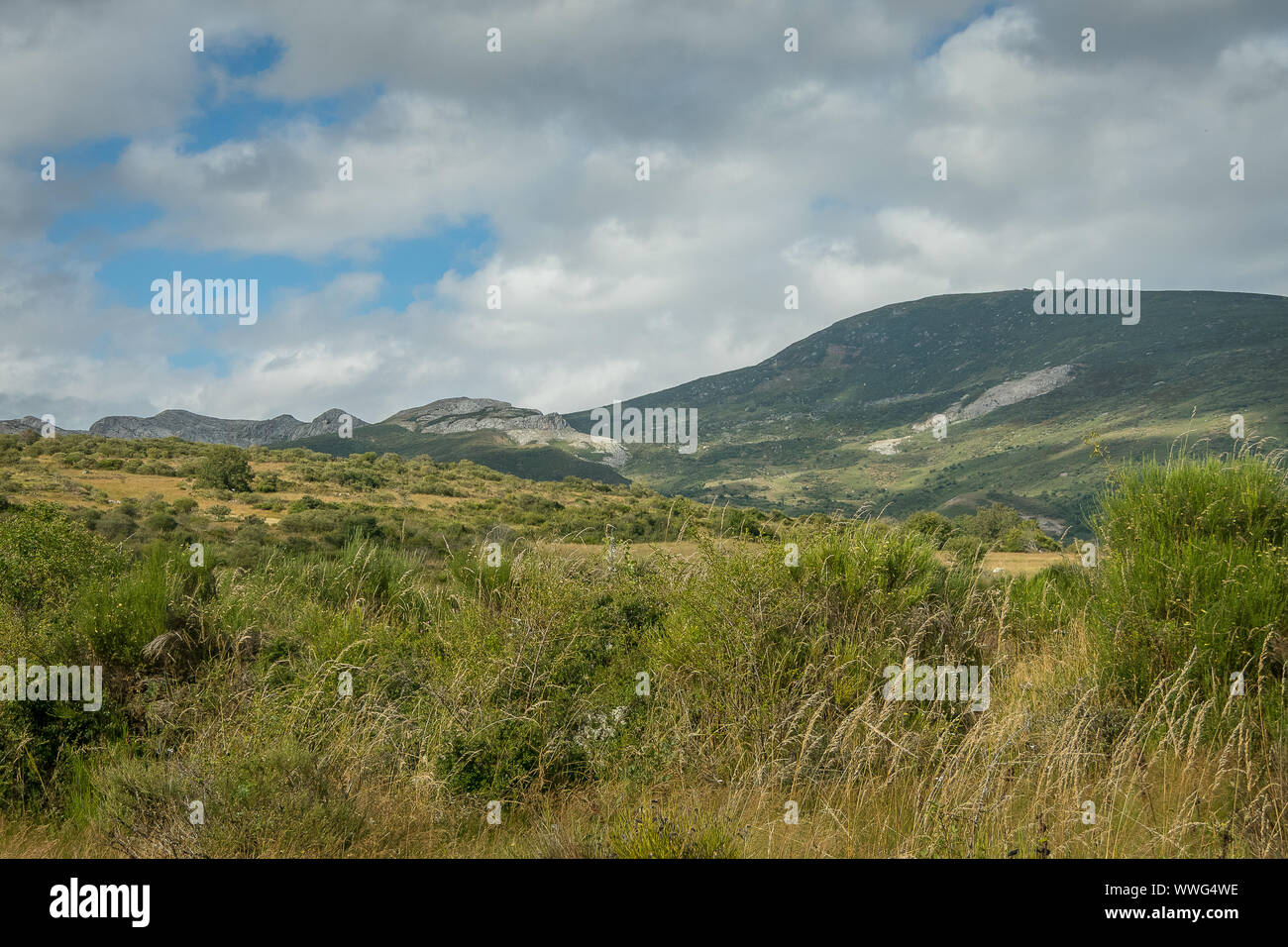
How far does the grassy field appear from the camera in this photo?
4.64 metres

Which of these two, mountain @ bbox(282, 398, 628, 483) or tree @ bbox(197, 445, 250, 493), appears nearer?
tree @ bbox(197, 445, 250, 493)

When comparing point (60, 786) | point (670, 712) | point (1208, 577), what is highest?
point (1208, 577)

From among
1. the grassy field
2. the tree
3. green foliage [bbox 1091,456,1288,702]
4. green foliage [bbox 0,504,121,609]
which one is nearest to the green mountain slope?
the tree

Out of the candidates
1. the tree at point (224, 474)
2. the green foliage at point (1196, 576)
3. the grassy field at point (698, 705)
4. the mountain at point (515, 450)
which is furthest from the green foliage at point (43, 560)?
the mountain at point (515, 450)

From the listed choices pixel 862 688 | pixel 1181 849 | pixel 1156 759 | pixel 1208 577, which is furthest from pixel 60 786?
pixel 1208 577

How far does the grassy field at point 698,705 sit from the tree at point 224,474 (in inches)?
1138

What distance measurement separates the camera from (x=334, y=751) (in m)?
5.61

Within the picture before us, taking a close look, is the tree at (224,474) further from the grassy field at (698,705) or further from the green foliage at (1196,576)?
the green foliage at (1196,576)

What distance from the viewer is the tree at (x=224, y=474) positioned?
3560cm

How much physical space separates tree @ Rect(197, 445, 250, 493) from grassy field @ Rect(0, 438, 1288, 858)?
2892 cm

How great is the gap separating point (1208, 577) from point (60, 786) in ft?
29.1

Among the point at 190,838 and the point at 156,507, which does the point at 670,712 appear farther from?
the point at 156,507

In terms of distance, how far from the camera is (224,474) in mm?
36250

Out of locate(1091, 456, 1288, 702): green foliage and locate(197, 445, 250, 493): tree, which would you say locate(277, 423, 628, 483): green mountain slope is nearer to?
locate(197, 445, 250, 493): tree
